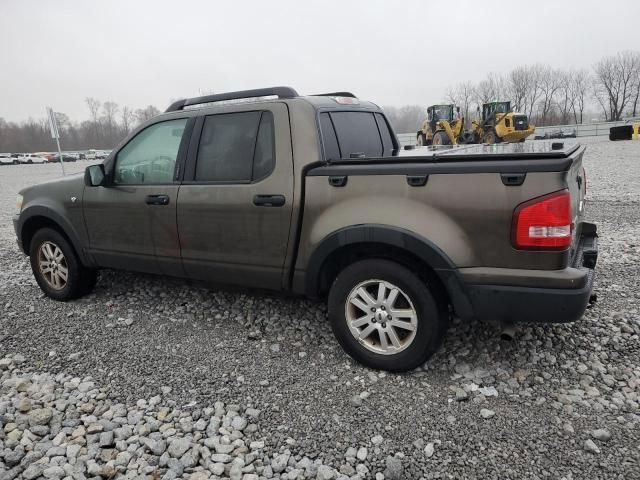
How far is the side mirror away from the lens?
4.22 metres

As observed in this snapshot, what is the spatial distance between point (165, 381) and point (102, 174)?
2.04 metres

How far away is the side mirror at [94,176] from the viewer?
13.8 ft

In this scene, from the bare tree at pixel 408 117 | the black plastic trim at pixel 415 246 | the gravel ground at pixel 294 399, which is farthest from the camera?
the bare tree at pixel 408 117

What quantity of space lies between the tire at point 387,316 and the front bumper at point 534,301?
29cm

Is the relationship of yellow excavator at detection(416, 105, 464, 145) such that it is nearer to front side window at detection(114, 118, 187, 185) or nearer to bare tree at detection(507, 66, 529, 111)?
front side window at detection(114, 118, 187, 185)

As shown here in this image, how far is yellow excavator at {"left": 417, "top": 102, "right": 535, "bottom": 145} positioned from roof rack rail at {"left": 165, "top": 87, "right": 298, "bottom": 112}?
21623 mm

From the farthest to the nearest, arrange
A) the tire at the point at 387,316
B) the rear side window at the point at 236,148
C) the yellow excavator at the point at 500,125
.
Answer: the yellow excavator at the point at 500,125, the rear side window at the point at 236,148, the tire at the point at 387,316

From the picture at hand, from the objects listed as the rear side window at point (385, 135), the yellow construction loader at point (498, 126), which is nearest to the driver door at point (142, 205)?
the rear side window at point (385, 135)

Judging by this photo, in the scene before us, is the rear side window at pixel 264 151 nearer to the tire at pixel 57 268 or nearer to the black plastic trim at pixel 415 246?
the black plastic trim at pixel 415 246

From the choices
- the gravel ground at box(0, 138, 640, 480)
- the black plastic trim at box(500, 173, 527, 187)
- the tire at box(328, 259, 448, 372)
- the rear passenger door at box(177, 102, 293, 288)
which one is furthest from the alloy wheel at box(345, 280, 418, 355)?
the black plastic trim at box(500, 173, 527, 187)

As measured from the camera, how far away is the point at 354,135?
13.1 ft

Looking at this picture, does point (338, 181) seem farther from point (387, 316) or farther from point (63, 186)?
point (63, 186)

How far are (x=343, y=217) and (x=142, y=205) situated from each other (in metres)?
1.90

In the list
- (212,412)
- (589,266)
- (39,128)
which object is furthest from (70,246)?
(39,128)
